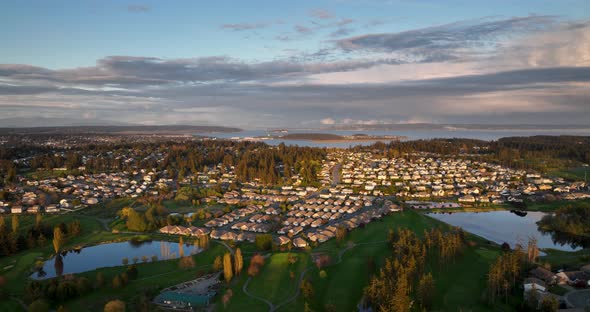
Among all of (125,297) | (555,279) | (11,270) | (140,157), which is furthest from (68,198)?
(555,279)

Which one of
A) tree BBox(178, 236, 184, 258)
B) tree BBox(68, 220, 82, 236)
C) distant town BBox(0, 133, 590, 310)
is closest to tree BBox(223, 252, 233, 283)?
distant town BBox(0, 133, 590, 310)

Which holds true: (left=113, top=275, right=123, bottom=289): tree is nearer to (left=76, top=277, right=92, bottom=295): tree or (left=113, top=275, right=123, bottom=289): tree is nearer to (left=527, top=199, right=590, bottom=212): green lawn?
(left=76, top=277, right=92, bottom=295): tree

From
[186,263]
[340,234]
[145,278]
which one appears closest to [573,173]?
[340,234]

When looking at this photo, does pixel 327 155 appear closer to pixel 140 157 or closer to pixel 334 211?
pixel 140 157

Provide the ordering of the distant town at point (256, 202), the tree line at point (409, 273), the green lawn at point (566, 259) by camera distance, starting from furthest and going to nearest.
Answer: the distant town at point (256, 202) → the green lawn at point (566, 259) → the tree line at point (409, 273)

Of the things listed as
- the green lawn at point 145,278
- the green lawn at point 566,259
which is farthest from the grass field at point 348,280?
the green lawn at point 145,278

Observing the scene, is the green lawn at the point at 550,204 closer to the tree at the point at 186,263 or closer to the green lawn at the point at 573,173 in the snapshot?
the green lawn at the point at 573,173
